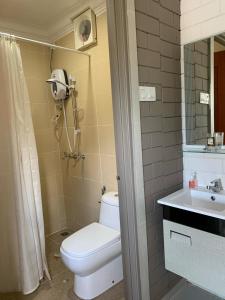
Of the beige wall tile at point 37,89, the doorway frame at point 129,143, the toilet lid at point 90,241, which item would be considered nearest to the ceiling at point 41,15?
the beige wall tile at point 37,89

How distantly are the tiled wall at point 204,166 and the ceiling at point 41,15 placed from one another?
1.54 m

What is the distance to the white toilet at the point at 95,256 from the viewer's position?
1.73 metres

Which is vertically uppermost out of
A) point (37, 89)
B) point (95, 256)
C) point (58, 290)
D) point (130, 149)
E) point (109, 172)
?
point (37, 89)

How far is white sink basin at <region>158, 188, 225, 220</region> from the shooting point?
1.52 m

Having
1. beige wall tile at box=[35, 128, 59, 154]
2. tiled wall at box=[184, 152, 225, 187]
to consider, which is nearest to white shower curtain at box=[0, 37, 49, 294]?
beige wall tile at box=[35, 128, 59, 154]

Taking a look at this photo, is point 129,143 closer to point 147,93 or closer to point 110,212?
point 147,93

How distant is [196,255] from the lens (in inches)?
56.3

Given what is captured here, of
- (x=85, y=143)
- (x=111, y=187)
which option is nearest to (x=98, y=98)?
(x=85, y=143)

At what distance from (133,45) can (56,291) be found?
194 centimetres

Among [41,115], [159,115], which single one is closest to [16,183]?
[41,115]

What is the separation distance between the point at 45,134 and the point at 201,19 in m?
1.95

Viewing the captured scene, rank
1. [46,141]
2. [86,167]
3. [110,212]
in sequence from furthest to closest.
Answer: [46,141] → [86,167] → [110,212]

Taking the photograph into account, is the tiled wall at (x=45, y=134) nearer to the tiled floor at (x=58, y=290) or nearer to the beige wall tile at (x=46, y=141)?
the beige wall tile at (x=46, y=141)

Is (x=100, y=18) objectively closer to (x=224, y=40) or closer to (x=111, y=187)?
(x=224, y=40)
